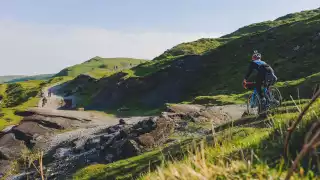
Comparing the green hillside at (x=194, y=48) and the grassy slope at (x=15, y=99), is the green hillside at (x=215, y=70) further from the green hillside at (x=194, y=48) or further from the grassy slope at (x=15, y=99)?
the green hillside at (x=194, y=48)

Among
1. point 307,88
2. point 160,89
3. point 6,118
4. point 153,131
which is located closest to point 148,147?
point 153,131

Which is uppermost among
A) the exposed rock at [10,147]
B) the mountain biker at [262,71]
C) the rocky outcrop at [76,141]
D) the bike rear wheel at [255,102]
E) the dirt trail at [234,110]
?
the mountain biker at [262,71]

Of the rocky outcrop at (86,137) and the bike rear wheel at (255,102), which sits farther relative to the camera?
the rocky outcrop at (86,137)

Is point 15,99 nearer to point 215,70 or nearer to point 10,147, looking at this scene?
point 215,70

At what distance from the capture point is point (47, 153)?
52.0 m

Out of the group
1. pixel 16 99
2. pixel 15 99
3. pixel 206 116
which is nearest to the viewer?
pixel 206 116

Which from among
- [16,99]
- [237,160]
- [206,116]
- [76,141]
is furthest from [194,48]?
[237,160]

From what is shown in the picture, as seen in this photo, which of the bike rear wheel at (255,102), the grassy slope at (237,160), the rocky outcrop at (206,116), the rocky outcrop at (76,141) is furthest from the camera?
the rocky outcrop at (206,116)

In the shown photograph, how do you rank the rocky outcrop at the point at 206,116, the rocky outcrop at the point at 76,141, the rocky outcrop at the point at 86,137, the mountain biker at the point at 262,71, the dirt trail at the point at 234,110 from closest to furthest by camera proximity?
the mountain biker at the point at 262,71 < the rocky outcrop at the point at 76,141 < the rocky outcrop at the point at 86,137 < the rocky outcrop at the point at 206,116 < the dirt trail at the point at 234,110

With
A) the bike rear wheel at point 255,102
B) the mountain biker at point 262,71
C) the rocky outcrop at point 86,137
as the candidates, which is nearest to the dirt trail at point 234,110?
the rocky outcrop at point 86,137

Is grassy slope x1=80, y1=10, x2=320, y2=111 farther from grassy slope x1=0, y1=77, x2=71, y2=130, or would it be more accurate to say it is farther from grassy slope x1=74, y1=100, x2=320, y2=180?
grassy slope x1=74, y1=100, x2=320, y2=180

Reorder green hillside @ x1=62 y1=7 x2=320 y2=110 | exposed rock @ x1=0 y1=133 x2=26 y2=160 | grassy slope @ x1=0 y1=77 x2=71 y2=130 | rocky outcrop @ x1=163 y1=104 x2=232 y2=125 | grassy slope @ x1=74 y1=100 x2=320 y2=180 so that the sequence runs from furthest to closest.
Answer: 1. green hillside @ x1=62 y1=7 x2=320 y2=110
2. grassy slope @ x1=0 y1=77 x2=71 y2=130
3. exposed rock @ x1=0 y1=133 x2=26 y2=160
4. rocky outcrop @ x1=163 y1=104 x2=232 y2=125
5. grassy slope @ x1=74 y1=100 x2=320 y2=180

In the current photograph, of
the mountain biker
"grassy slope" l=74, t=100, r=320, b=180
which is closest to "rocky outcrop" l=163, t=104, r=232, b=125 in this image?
the mountain biker

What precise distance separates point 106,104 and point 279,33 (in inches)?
1822
